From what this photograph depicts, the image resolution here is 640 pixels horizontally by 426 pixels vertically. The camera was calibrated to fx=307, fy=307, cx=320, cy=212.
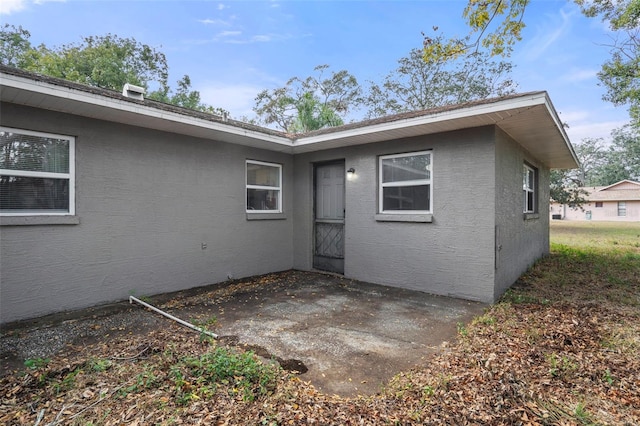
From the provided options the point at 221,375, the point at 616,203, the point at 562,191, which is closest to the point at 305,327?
the point at 221,375

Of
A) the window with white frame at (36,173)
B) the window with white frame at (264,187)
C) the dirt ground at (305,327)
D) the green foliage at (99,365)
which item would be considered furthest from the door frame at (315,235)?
the green foliage at (99,365)

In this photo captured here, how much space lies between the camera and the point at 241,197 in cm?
646

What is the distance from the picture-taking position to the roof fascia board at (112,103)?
3.41 m

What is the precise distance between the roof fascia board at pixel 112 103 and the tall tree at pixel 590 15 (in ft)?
11.4

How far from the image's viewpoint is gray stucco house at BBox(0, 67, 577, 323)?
404 cm

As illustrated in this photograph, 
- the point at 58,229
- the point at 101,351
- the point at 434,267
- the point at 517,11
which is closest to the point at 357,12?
the point at 517,11

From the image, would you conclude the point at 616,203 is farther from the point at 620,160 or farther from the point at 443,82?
the point at 443,82

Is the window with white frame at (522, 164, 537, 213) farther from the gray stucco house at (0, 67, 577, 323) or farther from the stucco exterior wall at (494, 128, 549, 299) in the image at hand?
the gray stucco house at (0, 67, 577, 323)

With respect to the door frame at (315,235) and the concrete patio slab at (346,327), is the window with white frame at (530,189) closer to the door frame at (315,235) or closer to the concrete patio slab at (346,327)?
the concrete patio slab at (346,327)

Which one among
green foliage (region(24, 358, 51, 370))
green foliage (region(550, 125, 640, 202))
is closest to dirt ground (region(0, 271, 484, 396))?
green foliage (region(24, 358, 51, 370))

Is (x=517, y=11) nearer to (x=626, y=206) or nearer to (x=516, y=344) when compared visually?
(x=516, y=344)

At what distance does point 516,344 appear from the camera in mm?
3205

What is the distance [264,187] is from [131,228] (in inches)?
111

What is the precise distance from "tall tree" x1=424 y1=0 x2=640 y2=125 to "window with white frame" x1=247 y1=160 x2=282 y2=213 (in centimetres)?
394
